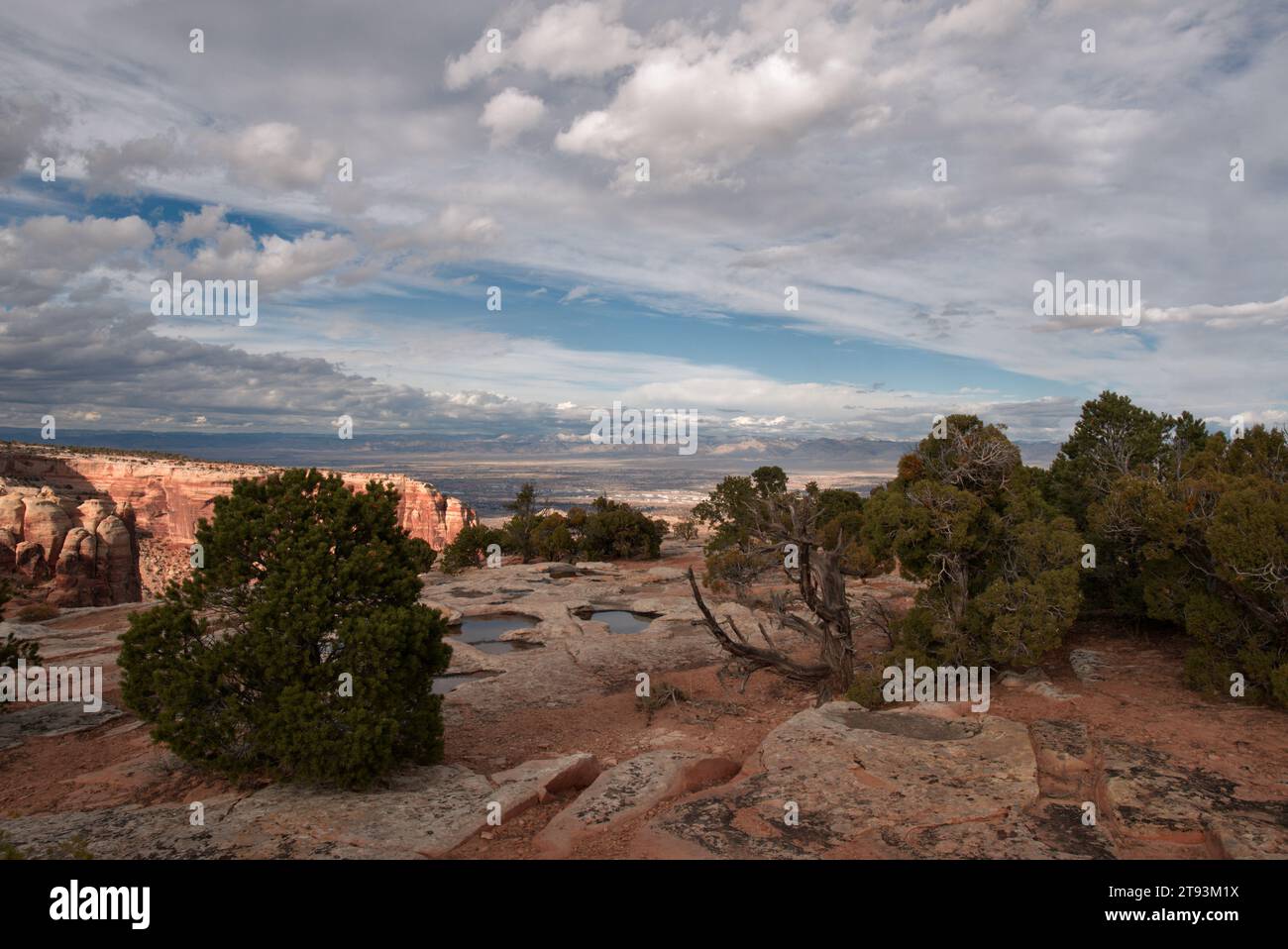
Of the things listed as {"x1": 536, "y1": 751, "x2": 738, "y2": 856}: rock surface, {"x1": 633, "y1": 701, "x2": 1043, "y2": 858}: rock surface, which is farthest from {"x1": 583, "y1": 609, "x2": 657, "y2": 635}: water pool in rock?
{"x1": 633, "y1": 701, "x2": 1043, "y2": 858}: rock surface

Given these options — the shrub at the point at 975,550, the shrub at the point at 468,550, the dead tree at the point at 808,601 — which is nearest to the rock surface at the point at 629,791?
the dead tree at the point at 808,601

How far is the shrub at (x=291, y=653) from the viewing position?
945 centimetres

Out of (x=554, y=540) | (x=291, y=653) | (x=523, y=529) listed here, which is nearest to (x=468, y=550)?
(x=523, y=529)

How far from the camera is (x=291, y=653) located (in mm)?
9797

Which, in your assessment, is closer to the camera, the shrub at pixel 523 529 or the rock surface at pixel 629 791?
the rock surface at pixel 629 791

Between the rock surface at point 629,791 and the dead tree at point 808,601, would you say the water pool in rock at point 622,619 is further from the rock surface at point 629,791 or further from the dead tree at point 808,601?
the rock surface at point 629,791

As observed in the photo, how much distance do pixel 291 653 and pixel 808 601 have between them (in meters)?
10.9

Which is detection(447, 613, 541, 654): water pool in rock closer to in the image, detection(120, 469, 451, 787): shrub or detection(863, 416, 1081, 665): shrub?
detection(120, 469, 451, 787): shrub

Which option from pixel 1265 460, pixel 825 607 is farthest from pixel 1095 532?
pixel 825 607

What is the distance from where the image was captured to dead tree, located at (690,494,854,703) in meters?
14.9

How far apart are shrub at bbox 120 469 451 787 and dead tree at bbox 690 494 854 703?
668 cm

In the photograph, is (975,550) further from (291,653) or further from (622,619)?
(622,619)

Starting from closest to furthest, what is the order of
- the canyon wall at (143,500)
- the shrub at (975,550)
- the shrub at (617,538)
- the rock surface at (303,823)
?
the rock surface at (303,823)
the shrub at (975,550)
the shrub at (617,538)
the canyon wall at (143,500)

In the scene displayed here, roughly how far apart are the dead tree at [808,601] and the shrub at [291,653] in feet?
21.9
